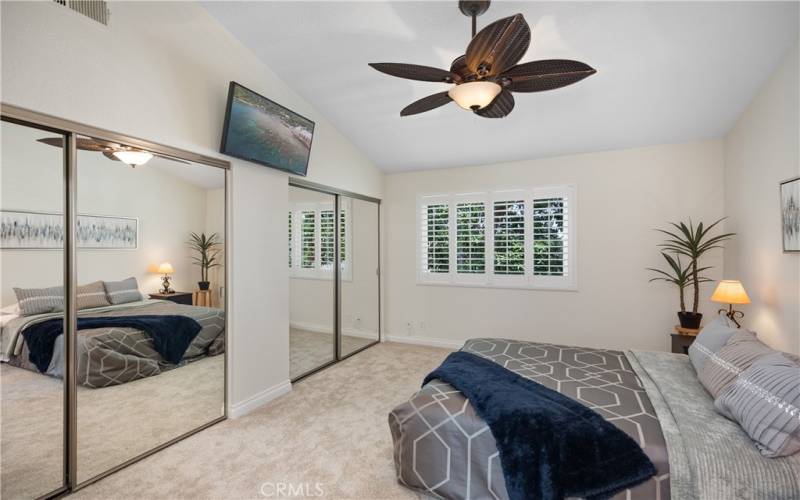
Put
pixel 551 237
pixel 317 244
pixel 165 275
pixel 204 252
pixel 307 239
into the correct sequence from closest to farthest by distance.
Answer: pixel 165 275 < pixel 204 252 < pixel 307 239 < pixel 317 244 < pixel 551 237

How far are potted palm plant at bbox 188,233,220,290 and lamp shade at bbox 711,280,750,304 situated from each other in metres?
4.07

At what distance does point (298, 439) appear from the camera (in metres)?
2.56

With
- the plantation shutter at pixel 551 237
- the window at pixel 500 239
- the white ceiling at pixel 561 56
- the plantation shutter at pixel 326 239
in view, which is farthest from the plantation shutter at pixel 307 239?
the plantation shutter at pixel 551 237

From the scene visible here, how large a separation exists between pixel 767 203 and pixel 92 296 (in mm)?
4796

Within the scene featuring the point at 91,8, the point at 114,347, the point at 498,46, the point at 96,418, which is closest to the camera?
the point at 498,46

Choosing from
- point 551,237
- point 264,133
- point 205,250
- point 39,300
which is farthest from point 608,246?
point 39,300

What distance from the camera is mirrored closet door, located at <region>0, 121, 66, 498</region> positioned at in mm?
1771

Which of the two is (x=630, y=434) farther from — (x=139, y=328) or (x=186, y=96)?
(x=186, y=96)

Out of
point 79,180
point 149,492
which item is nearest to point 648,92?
point 79,180

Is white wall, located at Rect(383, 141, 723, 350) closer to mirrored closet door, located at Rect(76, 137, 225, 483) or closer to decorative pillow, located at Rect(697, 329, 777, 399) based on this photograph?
decorative pillow, located at Rect(697, 329, 777, 399)

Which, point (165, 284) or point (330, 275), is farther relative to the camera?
point (330, 275)

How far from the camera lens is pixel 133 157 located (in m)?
2.29

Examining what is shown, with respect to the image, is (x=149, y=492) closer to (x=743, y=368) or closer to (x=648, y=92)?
(x=743, y=368)

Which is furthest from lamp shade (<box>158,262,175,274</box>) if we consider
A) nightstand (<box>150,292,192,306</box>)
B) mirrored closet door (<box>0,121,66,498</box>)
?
mirrored closet door (<box>0,121,66,498</box>)
